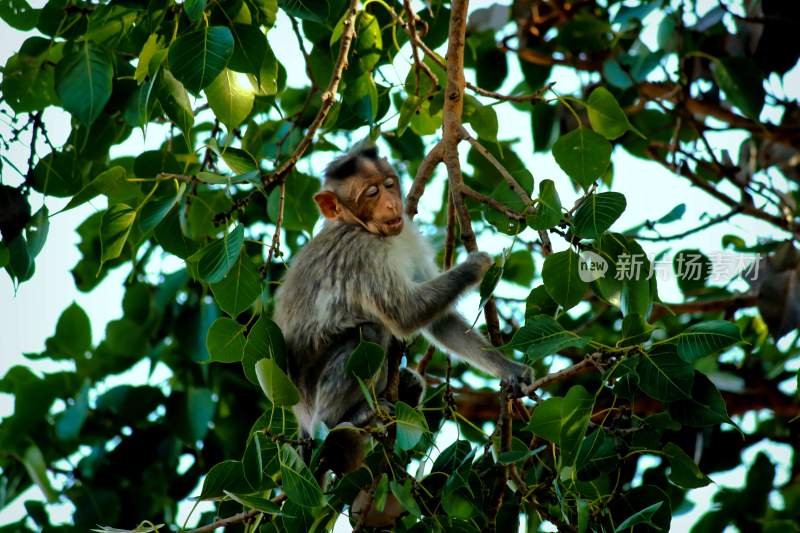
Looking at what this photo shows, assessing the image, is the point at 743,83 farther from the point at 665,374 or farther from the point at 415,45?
the point at 665,374

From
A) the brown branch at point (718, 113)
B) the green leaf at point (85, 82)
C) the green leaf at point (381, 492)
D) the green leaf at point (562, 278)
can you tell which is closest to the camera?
the green leaf at point (381, 492)

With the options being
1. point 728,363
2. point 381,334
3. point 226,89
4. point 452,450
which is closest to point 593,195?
point 452,450

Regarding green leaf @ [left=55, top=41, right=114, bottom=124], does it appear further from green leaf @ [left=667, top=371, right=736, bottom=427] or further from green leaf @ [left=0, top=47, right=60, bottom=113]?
green leaf @ [left=667, top=371, right=736, bottom=427]

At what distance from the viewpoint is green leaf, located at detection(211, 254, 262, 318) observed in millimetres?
4238

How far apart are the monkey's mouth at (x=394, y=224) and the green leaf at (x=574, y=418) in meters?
2.52

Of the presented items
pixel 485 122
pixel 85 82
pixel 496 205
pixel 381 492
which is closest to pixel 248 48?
pixel 85 82

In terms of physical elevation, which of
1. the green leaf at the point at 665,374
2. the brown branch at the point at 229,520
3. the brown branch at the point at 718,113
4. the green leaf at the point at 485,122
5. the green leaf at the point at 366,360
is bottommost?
the brown branch at the point at 229,520

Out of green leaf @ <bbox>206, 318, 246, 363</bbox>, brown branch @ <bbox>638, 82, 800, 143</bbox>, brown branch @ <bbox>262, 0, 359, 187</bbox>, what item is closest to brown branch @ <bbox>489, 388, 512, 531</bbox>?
green leaf @ <bbox>206, 318, 246, 363</bbox>

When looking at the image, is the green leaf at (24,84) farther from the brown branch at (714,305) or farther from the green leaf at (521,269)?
the brown branch at (714,305)

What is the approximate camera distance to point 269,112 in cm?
630

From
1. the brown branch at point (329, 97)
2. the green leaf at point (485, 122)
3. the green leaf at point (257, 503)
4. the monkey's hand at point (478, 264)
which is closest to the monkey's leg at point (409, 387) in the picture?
the monkey's hand at point (478, 264)

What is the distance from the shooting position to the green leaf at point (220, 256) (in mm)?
3867

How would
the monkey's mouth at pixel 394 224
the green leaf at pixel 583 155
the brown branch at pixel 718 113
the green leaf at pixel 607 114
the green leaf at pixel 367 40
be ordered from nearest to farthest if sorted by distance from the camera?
1. the green leaf at pixel 583 155
2. the green leaf at pixel 607 114
3. the green leaf at pixel 367 40
4. the monkey's mouth at pixel 394 224
5. the brown branch at pixel 718 113

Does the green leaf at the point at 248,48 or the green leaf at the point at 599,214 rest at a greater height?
the green leaf at the point at 248,48
